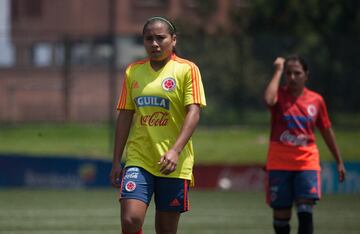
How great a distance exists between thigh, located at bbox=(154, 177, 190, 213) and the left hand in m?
0.28

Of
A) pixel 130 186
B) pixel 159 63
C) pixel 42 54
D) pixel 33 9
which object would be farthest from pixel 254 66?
pixel 130 186

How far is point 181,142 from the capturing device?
8125 millimetres

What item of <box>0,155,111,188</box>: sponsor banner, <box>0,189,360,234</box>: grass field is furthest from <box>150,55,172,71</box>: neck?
<box>0,155,111,188</box>: sponsor banner

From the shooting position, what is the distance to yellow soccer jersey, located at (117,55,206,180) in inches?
328

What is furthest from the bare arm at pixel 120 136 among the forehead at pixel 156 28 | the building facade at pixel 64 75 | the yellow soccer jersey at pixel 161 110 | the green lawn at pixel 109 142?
the building facade at pixel 64 75

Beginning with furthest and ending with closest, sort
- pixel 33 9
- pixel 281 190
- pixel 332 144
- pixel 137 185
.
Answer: pixel 33 9 → pixel 332 144 → pixel 281 190 → pixel 137 185

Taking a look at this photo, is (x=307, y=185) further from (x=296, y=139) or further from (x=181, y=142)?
(x=181, y=142)

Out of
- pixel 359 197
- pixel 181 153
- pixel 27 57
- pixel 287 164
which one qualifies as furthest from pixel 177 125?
pixel 27 57

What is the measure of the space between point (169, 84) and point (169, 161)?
2.07 ft

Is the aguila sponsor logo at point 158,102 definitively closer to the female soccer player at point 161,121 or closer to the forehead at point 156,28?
the female soccer player at point 161,121

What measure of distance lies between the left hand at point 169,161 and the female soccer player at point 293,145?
3.04 m

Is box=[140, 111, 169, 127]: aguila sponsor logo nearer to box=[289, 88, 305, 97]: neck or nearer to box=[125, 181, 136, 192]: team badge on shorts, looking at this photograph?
box=[125, 181, 136, 192]: team badge on shorts

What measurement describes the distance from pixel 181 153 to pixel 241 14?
24065 millimetres

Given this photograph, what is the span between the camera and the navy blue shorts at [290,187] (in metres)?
10.9
